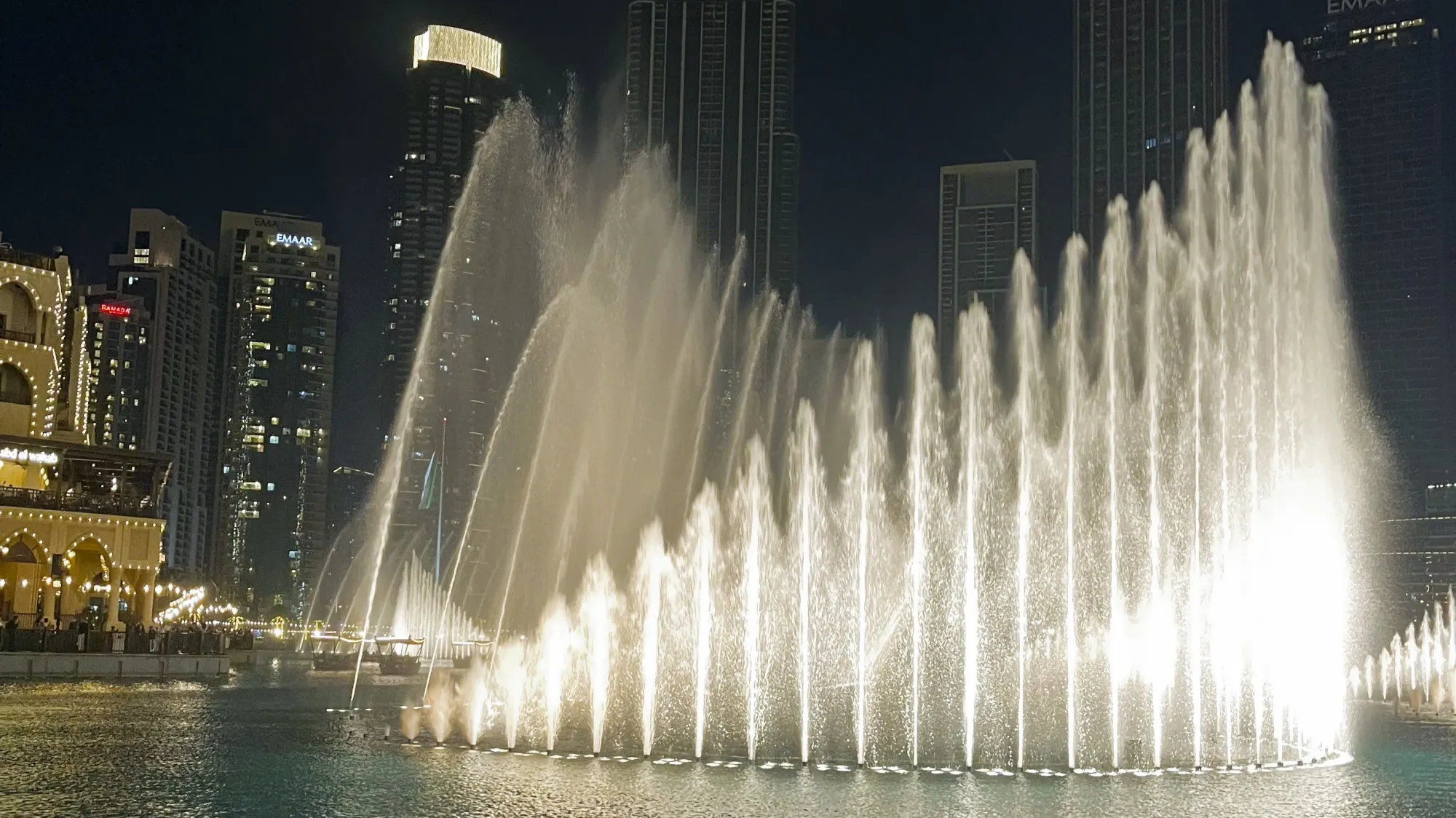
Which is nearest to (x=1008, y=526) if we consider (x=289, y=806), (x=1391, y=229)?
(x=289, y=806)

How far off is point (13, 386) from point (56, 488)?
6.23 meters

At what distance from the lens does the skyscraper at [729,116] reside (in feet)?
559

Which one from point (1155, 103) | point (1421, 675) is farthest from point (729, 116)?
point (1421, 675)

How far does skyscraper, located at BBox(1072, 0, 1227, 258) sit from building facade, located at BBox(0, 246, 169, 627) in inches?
5933

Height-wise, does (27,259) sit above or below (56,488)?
above

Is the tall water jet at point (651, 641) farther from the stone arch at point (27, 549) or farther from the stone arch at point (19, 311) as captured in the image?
the stone arch at point (19, 311)

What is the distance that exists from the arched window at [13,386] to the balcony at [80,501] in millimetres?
5751

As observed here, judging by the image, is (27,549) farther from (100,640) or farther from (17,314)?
(100,640)

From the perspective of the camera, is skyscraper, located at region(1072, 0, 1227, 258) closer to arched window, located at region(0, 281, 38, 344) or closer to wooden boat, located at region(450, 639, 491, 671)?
wooden boat, located at region(450, 639, 491, 671)

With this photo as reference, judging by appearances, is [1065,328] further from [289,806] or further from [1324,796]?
[289,806]

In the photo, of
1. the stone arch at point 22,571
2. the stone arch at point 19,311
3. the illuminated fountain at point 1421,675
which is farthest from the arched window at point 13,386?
the illuminated fountain at point 1421,675

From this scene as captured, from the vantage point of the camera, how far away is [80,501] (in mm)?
64000

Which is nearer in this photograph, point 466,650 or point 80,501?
point 80,501

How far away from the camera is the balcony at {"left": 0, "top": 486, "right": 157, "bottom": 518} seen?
6125 centimetres
